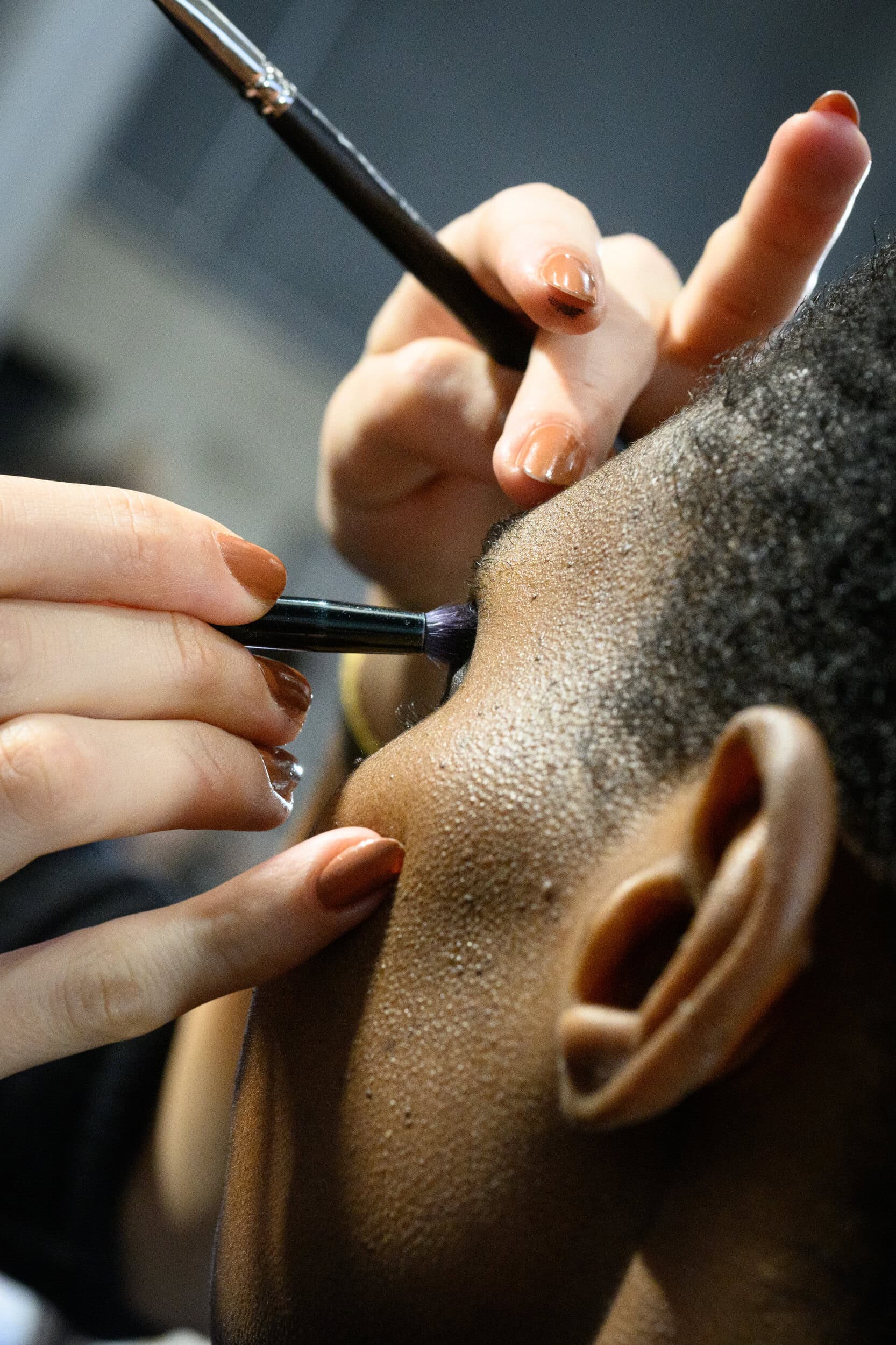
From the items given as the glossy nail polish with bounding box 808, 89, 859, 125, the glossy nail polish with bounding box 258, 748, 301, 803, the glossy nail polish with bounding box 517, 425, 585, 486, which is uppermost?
the glossy nail polish with bounding box 808, 89, 859, 125

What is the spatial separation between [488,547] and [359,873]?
0.63 ft

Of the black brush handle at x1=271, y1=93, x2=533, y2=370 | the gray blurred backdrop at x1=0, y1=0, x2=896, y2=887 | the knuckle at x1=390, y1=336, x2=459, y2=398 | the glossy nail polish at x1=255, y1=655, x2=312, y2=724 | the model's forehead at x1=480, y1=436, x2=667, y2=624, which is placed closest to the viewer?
the model's forehead at x1=480, y1=436, x2=667, y2=624

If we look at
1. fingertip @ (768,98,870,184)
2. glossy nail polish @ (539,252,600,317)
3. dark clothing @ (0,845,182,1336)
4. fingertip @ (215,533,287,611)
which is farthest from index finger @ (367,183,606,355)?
dark clothing @ (0,845,182,1336)

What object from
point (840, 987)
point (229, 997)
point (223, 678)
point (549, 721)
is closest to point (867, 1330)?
point (840, 987)

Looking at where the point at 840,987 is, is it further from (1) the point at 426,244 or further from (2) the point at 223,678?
(1) the point at 426,244

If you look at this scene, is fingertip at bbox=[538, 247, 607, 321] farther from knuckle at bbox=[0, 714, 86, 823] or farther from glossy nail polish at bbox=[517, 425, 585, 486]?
knuckle at bbox=[0, 714, 86, 823]

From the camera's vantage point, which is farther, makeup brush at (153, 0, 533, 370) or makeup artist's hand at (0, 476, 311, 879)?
makeup brush at (153, 0, 533, 370)

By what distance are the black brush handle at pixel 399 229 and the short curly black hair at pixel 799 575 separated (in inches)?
12.7

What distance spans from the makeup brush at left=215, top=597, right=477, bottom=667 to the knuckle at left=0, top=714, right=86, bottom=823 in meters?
0.10

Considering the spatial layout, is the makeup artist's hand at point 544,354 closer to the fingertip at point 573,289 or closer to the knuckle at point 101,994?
the fingertip at point 573,289

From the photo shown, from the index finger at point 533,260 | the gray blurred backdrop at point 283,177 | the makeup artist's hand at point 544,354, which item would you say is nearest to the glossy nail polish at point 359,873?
the makeup artist's hand at point 544,354

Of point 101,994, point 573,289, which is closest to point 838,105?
point 573,289

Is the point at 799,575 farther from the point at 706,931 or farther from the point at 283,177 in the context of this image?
the point at 283,177

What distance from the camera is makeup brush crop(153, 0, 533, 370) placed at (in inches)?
23.5
